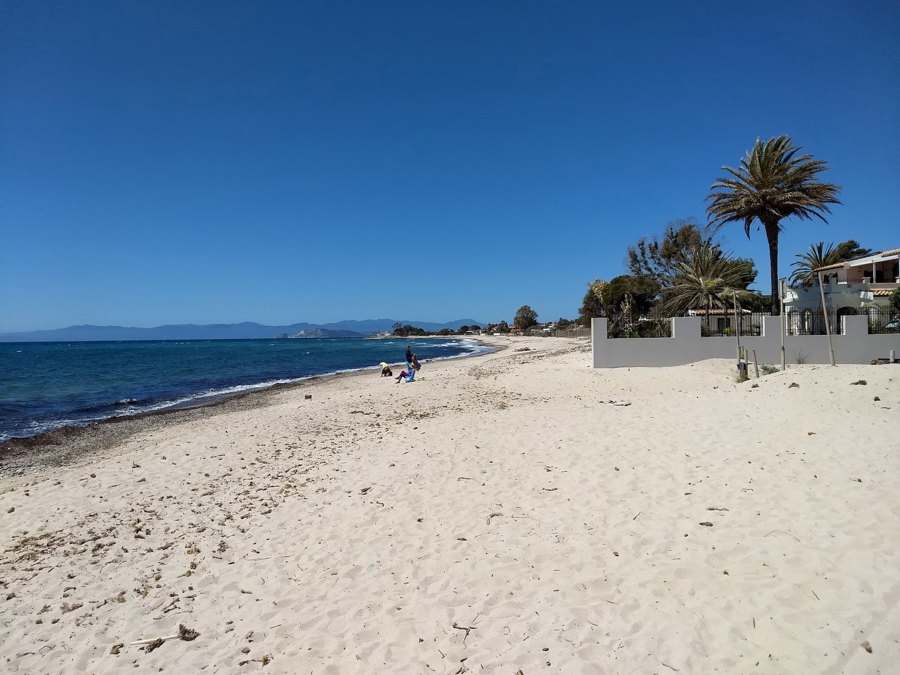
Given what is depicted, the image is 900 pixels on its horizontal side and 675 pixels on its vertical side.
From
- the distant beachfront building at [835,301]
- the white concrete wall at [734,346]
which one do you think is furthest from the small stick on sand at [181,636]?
the distant beachfront building at [835,301]

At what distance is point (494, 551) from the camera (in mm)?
4934

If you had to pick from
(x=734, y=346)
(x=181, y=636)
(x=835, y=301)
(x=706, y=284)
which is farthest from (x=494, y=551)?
(x=835, y=301)

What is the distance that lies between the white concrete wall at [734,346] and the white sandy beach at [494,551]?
9.92m

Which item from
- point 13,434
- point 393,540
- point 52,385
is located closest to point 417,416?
point 393,540

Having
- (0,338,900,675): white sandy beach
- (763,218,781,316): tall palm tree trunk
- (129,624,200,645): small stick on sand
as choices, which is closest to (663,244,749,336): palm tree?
(763,218,781,316): tall palm tree trunk

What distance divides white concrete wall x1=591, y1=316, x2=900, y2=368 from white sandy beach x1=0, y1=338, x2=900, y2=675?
9.92 metres

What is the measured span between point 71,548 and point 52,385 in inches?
1186

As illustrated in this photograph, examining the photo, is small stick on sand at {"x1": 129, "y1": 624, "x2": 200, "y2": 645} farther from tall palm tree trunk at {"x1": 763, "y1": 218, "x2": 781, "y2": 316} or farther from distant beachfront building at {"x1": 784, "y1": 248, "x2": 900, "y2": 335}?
tall palm tree trunk at {"x1": 763, "y1": 218, "x2": 781, "y2": 316}

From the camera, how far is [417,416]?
12672mm

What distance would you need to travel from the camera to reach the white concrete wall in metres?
18.2

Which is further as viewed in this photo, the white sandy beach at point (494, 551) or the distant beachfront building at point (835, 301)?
the distant beachfront building at point (835, 301)

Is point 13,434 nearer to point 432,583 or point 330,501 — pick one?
point 330,501

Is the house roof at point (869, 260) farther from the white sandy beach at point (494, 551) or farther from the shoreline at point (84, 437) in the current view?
the shoreline at point (84, 437)

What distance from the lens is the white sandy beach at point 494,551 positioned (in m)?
3.53
